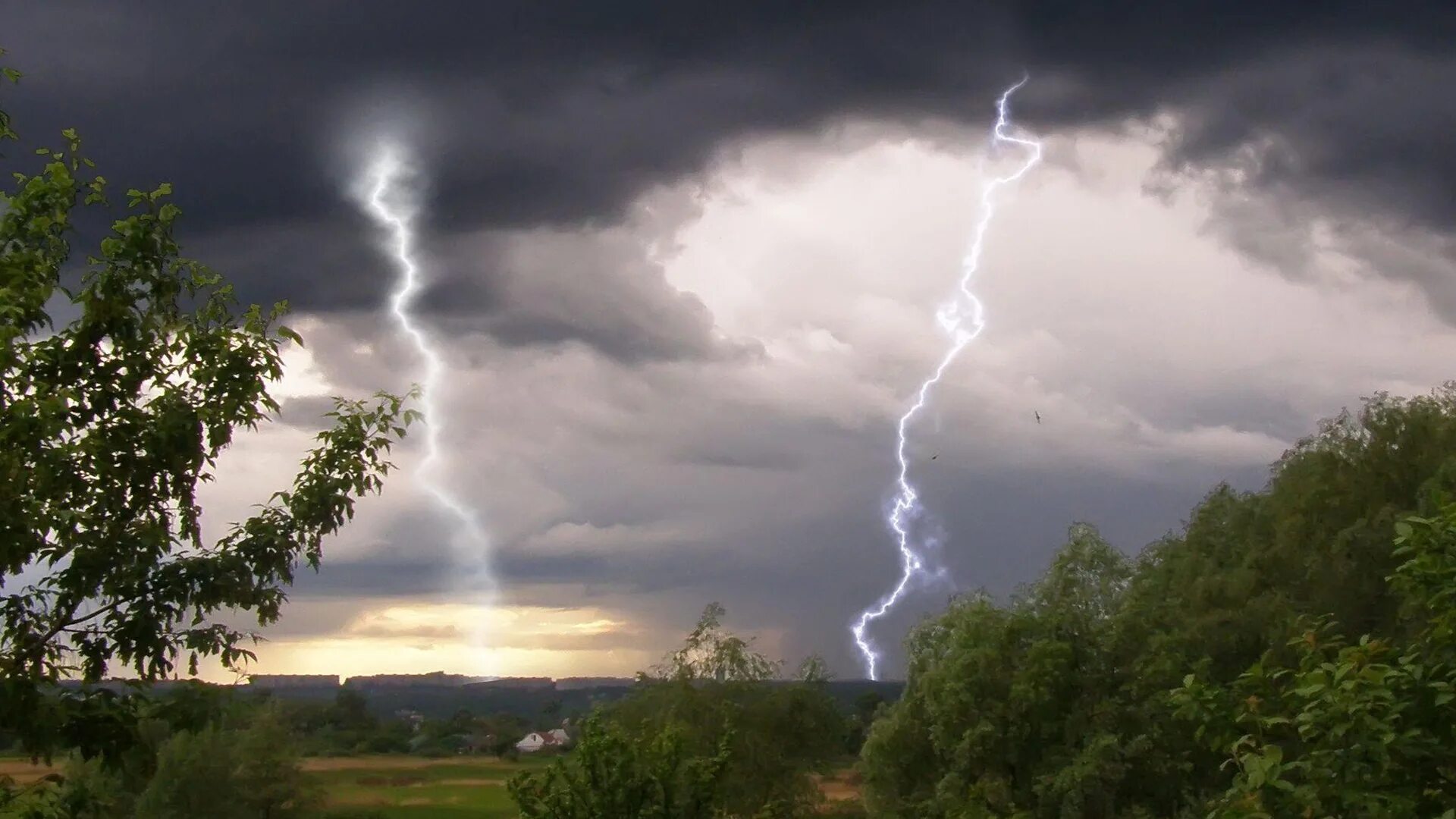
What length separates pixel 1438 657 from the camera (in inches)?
392

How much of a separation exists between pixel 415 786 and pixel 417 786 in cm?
23

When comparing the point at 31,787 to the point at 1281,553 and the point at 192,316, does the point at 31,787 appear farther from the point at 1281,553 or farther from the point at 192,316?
the point at 1281,553

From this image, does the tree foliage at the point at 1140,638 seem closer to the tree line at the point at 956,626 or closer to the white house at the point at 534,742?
the tree line at the point at 956,626

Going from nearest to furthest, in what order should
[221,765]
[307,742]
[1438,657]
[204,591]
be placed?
[1438,657]
[204,591]
[221,765]
[307,742]

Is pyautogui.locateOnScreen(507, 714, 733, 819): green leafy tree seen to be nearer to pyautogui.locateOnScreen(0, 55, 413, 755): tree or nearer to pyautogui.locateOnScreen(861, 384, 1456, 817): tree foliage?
pyautogui.locateOnScreen(0, 55, 413, 755): tree

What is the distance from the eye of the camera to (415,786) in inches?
3915

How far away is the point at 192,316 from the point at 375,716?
112 m

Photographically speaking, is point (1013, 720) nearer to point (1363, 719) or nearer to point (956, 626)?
point (956, 626)

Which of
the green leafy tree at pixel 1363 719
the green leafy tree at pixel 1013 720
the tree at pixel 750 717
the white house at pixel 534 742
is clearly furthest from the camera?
the white house at pixel 534 742

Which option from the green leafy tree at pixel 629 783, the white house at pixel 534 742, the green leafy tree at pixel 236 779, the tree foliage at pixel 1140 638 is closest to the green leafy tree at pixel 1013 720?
the tree foliage at pixel 1140 638

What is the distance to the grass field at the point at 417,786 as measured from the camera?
87.9 meters

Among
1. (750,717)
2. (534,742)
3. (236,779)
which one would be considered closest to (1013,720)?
(750,717)

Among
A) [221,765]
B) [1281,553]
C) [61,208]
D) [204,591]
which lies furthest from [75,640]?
[221,765]

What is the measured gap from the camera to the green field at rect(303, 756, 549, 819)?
3511 inches
